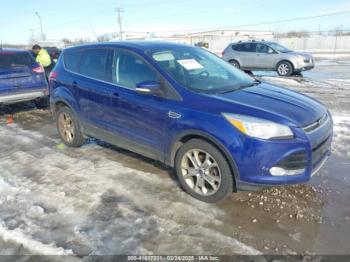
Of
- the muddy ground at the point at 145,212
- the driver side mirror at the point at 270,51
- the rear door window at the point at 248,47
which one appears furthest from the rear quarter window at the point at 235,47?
the muddy ground at the point at 145,212

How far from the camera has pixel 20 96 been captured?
28.5 feet

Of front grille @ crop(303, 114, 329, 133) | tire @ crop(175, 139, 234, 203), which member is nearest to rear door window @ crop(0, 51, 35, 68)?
tire @ crop(175, 139, 234, 203)

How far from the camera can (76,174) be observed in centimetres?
501

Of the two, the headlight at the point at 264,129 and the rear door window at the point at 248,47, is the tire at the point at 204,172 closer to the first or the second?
the headlight at the point at 264,129

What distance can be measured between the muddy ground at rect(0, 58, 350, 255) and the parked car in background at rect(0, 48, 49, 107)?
3.33 metres

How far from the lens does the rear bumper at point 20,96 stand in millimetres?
8453

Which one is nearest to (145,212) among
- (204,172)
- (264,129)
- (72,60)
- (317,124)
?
(204,172)

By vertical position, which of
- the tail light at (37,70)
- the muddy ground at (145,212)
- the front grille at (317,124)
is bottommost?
the muddy ground at (145,212)

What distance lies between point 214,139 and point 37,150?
361cm

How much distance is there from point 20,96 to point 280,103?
678cm

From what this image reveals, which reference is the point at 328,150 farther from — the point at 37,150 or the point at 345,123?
the point at 37,150

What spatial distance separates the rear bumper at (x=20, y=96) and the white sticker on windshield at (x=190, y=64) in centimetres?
552

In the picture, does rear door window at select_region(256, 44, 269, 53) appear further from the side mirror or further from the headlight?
the headlight

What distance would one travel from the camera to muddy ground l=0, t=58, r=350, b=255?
332cm
